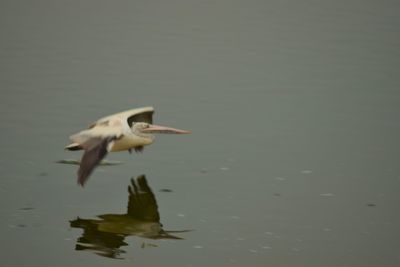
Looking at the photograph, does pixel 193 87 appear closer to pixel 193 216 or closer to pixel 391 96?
pixel 391 96

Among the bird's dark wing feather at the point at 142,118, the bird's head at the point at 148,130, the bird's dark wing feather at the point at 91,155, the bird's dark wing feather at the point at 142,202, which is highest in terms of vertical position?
the bird's dark wing feather at the point at 142,118

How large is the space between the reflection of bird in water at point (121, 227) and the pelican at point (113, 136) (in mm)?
344

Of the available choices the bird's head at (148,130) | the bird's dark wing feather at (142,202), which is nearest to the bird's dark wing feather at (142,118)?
the bird's head at (148,130)

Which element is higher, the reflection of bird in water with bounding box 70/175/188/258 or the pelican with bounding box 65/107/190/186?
the pelican with bounding box 65/107/190/186

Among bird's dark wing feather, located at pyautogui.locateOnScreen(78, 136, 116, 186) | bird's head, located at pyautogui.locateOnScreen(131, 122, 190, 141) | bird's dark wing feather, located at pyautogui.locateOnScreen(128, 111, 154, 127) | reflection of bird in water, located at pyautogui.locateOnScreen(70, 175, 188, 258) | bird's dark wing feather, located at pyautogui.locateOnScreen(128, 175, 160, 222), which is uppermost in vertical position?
bird's dark wing feather, located at pyautogui.locateOnScreen(128, 111, 154, 127)

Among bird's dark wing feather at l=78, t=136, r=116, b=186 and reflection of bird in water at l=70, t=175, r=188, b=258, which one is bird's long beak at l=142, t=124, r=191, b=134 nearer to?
reflection of bird in water at l=70, t=175, r=188, b=258

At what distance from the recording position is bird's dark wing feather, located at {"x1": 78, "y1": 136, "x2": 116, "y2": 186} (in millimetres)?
5141

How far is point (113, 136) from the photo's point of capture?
18.1ft

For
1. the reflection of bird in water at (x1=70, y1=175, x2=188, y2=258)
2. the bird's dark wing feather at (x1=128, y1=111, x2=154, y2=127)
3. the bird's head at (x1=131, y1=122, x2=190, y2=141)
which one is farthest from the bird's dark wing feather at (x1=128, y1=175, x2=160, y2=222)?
the bird's dark wing feather at (x1=128, y1=111, x2=154, y2=127)

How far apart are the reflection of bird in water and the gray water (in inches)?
2.1

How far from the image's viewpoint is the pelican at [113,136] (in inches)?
207

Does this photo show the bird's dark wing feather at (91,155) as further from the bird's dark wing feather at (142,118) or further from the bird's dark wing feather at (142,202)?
the bird's dark wing feather at (142,118)

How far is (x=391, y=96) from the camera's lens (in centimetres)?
823

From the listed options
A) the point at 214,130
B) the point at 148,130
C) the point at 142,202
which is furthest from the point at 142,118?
the point at 142,202
